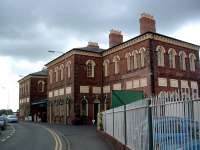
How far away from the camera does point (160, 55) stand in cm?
3819

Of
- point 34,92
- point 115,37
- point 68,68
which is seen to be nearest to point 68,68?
point 68,68

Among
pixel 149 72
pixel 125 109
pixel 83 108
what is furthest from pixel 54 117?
pixel 125 109

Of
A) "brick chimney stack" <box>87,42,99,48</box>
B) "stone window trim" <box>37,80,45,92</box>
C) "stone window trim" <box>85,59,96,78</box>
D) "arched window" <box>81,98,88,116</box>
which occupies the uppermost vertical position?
"brick chimney stack" <box>87,42,99,48</box>

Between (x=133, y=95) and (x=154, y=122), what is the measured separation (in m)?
19.2

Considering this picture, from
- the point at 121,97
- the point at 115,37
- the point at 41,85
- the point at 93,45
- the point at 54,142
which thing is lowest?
the point at 54,142

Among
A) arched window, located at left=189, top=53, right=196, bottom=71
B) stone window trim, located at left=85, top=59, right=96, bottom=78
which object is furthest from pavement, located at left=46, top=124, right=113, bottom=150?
stone window trim, located at left=85, top=59, right=96, bottom=78

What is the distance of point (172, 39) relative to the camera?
1551 inches

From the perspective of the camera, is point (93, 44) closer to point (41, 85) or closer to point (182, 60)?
point (182, 60)

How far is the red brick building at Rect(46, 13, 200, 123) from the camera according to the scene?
37.4 metres

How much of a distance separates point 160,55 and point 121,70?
6.14 meters

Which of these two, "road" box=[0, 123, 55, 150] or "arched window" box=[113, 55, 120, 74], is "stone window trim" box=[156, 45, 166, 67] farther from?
"road" box=[0, 123, 55, 150]

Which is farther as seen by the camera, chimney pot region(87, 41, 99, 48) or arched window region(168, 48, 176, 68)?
chimney pot region(87, 41, 99, 48)

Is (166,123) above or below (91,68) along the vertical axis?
below

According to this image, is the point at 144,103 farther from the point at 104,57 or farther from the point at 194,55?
the point at 104,57
